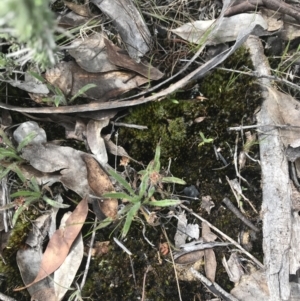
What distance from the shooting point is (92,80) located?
6.10ft

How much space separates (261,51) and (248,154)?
50cm

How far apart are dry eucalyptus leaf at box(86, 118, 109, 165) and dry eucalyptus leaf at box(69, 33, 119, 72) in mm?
246

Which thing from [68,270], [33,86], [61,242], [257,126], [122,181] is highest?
[33,86]

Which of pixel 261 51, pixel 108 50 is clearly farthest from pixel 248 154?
pixel 108 50

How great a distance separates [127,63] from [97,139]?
0.37 metres

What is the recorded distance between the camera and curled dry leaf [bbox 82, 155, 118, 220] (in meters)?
1.76

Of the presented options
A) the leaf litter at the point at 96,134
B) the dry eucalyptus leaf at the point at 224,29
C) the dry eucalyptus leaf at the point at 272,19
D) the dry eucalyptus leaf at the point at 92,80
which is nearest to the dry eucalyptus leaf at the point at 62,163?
the leaf litter at the point at 96,134

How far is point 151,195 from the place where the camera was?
5.45 ft

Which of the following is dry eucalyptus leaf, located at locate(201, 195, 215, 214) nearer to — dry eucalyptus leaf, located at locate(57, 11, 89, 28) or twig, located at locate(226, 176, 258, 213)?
twig, located at locate(226, 176, 258, 213)

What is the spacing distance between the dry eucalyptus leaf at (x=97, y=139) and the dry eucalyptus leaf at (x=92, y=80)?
11cm

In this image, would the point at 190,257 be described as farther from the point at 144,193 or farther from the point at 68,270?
the point at 68,270

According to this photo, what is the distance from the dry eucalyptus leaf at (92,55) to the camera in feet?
6.10

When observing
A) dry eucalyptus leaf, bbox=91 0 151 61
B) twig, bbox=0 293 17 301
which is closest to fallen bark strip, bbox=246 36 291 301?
dry eucalyptus leaf, bbox=91 0 151 61

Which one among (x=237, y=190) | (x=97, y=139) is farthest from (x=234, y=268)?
(x=97, y=139)
